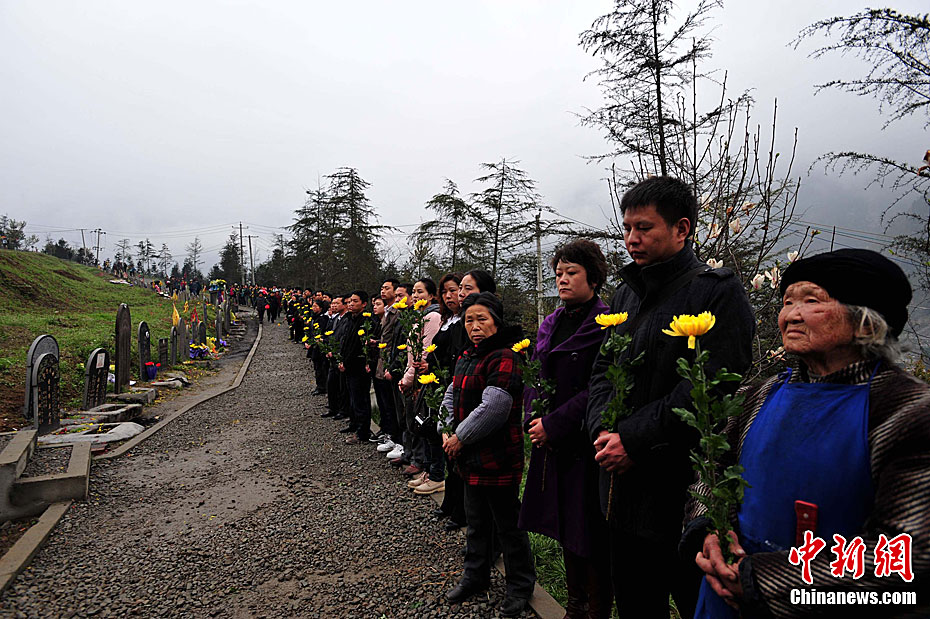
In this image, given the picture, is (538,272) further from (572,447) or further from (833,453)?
(833,453)

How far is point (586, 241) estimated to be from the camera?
279 centimetres

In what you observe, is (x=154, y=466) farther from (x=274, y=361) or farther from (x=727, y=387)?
(x=274, y=361)

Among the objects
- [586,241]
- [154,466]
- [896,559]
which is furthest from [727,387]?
[154,466]

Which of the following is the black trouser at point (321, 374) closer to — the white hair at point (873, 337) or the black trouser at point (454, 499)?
the black trouser at point (454, 499)

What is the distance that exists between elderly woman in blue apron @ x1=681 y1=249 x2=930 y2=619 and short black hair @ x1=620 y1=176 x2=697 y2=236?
0.59 m

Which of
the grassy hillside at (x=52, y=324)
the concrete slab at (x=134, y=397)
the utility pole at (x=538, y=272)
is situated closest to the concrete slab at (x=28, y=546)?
the grassy hillside at (x=52, y=324)

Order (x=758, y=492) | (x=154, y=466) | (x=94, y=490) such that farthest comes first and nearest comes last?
(x=154, y=466) → (x=94, y=490) → (x=758, y=492)

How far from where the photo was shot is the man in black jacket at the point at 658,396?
1.84 metres

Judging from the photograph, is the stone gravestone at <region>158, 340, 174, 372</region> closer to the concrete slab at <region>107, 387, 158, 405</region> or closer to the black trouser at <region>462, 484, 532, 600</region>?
the concrete slab at <region>107, 387, 158, 405</region>

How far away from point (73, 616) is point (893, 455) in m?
4.60

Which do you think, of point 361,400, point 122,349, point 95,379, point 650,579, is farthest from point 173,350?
point 650,579

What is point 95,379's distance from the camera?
29.0ft

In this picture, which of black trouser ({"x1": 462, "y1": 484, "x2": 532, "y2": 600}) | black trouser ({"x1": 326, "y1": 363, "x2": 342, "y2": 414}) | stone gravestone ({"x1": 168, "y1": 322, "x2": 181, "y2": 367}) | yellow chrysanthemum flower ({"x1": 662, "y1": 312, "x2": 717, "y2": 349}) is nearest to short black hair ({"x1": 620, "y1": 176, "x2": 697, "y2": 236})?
yellow chrysanthemum flower ({"x1": 662, "y1": 312, "x2": 717, "y2": 349})

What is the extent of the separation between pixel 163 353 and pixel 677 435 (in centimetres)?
1510
